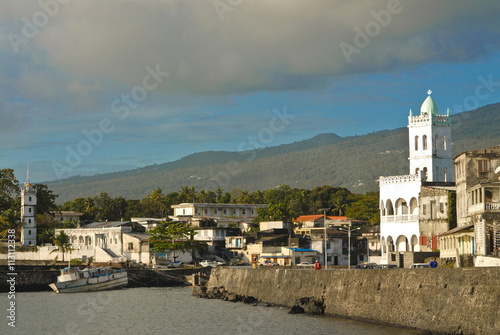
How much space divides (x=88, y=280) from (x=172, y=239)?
83.5 feet

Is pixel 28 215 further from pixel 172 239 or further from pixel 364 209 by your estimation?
pixel 364 209

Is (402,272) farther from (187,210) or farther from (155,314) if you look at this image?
(187,210)

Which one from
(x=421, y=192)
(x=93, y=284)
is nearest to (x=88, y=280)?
(x=93, y=284)

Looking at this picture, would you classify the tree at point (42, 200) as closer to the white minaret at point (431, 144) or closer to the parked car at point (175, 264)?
the parked car at point (175, 264)

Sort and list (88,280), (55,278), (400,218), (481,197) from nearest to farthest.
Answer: (481,197) < (88,280) < (400,218) < (55,278)

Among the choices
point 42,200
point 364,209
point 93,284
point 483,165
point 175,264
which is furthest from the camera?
point 364,209

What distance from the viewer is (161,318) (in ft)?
193

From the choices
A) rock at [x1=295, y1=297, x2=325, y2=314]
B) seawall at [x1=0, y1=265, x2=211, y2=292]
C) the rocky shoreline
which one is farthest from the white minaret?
rock at [x1=295, y1=297, x2=325, y2=314]

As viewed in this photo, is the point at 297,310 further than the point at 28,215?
No

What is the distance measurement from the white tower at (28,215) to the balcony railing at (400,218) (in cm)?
5982

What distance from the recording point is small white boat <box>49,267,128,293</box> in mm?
83688

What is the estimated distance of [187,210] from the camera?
493 ft

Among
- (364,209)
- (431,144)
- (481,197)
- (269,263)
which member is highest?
(431,144)

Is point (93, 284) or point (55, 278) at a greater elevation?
point (55, 278)
